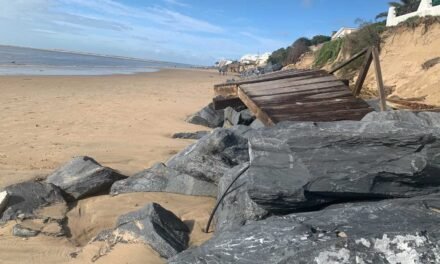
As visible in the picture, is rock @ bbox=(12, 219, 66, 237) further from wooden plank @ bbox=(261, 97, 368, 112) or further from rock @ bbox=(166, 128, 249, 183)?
wooden plank @ bbox=(261, 97, 368, 112)

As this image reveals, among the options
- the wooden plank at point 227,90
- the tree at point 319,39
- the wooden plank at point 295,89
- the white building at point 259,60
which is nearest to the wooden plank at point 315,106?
the wooden plank at point 295,89

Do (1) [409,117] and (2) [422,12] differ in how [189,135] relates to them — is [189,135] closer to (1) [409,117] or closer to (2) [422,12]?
(1) [409,117]

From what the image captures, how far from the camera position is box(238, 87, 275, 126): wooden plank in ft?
18.6

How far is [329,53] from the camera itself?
26562 millimetres

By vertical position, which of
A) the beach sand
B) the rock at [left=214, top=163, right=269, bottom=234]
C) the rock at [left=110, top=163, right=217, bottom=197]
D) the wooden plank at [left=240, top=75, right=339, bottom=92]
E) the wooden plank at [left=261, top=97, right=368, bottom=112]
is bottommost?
the beach sand

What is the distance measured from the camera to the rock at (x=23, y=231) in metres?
4.08

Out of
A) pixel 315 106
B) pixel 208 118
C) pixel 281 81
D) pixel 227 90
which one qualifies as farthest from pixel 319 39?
pixel 315 106

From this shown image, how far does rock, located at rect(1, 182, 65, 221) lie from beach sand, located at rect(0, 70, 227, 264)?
0.23 meters

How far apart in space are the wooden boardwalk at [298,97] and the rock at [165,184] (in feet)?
4.09

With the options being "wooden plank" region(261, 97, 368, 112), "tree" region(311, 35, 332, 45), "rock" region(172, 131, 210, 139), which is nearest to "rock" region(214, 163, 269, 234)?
"wooden plank" region(261, 97, 368, 112)

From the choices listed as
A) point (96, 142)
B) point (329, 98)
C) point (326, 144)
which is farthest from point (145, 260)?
point (96, 142)

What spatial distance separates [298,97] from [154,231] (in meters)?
3.42

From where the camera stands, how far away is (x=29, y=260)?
3.64 metres

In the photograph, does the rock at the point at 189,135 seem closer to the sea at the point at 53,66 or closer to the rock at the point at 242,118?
the rock at the point at 242,118
